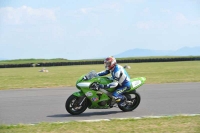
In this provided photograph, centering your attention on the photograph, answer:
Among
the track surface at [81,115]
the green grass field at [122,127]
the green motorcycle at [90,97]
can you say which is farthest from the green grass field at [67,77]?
the green grass field at [122,127]

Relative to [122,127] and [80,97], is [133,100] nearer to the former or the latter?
[80,97]

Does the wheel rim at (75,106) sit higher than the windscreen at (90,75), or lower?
lower

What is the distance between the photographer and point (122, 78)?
1011 centimetres

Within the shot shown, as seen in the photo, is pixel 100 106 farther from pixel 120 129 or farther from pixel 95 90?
pixel 120 129

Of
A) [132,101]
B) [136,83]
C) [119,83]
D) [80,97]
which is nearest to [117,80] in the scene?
[119,83]

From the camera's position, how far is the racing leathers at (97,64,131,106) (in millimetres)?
9969

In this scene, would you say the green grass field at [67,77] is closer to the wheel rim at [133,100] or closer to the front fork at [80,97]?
the wheel rim at [133,100]

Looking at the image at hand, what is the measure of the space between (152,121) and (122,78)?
7.17 feet

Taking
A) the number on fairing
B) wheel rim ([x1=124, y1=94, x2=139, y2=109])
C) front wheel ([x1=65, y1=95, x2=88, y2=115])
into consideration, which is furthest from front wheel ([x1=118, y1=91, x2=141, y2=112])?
front wheel ([x1=65, y1=95, x2=88, y2=115])

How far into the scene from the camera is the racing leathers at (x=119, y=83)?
9.97 meters

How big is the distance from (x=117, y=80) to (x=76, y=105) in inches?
49.6

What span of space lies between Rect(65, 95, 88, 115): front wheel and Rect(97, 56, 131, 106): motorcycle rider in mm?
620

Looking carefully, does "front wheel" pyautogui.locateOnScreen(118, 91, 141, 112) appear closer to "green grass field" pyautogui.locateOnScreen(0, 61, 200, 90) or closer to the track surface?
the track surface

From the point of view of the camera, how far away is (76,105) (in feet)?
32.1
